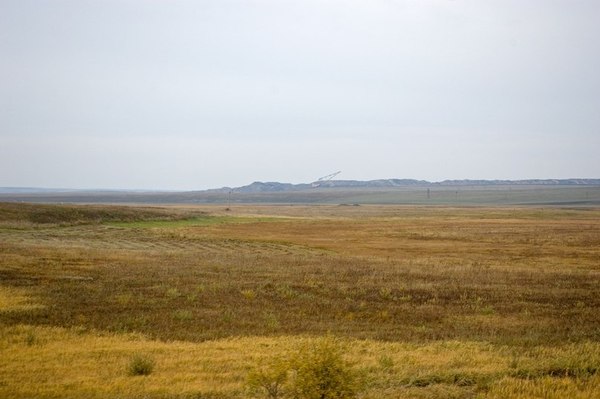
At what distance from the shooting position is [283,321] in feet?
58.8

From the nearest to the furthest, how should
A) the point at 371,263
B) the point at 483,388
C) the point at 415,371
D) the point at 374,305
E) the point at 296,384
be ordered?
the point at 296,384 < the point at 483,388 < the point at 415,371 < the point at 374,305 < the point at 371,263

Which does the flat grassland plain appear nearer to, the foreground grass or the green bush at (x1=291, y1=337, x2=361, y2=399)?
the foreground grass

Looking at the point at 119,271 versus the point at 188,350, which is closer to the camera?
the point at 188,350

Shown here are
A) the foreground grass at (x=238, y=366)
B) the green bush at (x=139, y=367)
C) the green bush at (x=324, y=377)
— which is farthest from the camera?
the green bush at (x=139, y=367)

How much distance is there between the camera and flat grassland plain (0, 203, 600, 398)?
11711 millimetres

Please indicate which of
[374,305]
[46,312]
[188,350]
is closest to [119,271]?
[46,312]

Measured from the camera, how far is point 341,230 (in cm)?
7225

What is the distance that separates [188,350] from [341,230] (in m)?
58.6

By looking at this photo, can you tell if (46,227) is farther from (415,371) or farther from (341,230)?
(415,371)

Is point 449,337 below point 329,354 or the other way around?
below

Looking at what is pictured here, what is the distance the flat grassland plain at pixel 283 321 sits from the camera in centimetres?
1171

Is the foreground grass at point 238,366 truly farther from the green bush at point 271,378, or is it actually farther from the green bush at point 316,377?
the green bush at point 316,377

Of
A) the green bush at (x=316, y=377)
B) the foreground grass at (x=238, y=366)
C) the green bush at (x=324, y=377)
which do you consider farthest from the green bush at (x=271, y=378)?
the foreground grass at (x=238, y=366)

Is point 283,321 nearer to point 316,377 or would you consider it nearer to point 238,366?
point 238,366
